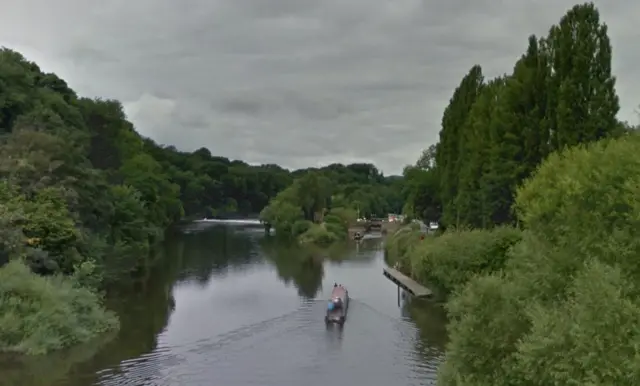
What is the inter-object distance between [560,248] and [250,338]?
1691 centimetres

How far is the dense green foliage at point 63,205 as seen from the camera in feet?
92.7

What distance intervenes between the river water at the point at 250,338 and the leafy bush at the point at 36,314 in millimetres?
643

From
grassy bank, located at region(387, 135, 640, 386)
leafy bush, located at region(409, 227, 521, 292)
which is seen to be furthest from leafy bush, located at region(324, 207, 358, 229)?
grassy bank, located at region(387, 135, 640, 386)

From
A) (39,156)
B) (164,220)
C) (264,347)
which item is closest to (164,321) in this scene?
(264,347)

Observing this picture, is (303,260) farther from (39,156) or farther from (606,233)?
(606,233)

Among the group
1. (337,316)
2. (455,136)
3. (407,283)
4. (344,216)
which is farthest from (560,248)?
(344,216)

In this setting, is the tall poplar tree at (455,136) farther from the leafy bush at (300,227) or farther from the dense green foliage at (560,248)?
the leafy bush at (300,227)

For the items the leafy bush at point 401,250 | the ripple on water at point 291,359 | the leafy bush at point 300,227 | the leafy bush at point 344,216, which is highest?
the leafy bush at point 344,216

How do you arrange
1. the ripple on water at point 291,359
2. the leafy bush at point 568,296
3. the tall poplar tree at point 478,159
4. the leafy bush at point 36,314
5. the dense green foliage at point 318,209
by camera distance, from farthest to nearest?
the dense green foliage at point 318,209, the tall poplar tree at point 478,159, the leafy bush at point 36,314, the ripple on water at point 291,359, the leafy bush at point 568,296

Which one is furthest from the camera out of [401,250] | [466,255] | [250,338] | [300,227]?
[300,227]

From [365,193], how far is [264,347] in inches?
4007

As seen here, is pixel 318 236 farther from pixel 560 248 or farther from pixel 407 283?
pixel 560 248

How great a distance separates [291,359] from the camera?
88.3 ft

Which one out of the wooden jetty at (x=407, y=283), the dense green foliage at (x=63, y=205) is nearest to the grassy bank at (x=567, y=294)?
the dense green foliage at (x=63, y=205)
